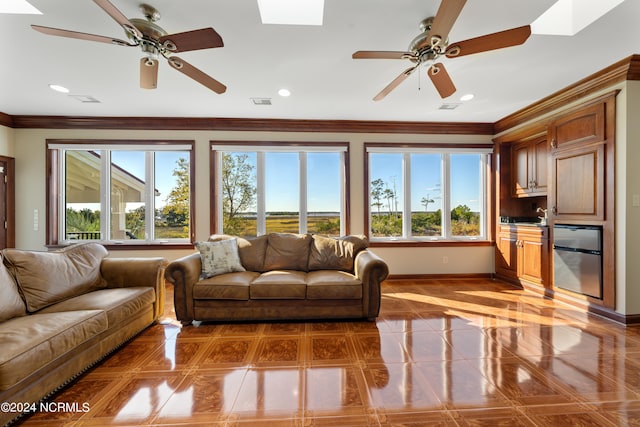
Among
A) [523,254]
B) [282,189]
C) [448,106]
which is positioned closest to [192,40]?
[282,189]

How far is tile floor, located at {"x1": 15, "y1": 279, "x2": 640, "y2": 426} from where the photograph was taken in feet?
5.23

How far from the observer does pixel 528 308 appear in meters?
3.33

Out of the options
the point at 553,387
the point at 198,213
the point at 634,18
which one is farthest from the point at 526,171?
the point at 198,213

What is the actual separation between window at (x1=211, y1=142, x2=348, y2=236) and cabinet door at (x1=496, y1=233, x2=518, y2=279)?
2.56 m

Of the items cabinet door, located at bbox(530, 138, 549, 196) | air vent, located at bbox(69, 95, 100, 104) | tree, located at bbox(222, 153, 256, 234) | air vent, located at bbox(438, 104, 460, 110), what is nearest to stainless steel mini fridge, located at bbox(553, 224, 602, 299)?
cabinet door, located at bbox(530, 138, 549, 196)

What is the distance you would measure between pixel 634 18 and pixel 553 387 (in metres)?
2.74

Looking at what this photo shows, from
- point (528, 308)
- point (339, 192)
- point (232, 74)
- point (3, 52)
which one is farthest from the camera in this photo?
point (339, 192)

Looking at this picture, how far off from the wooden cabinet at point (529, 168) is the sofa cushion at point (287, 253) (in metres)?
3.50

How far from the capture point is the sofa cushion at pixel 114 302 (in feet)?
7.13

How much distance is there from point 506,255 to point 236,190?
4501 millimetres

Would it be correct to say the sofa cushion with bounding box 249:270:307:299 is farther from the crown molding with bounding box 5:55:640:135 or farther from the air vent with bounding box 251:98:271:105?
the crown molding with bounding box 5:55:640:135

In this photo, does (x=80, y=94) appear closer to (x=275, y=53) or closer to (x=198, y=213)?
(x=198, y=213)

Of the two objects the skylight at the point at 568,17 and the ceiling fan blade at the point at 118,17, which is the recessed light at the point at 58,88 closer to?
the ceiling fan blade at the point at 118,17

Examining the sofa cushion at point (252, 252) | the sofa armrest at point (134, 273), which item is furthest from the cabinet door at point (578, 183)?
the sofa armrest at point (134, 273)
